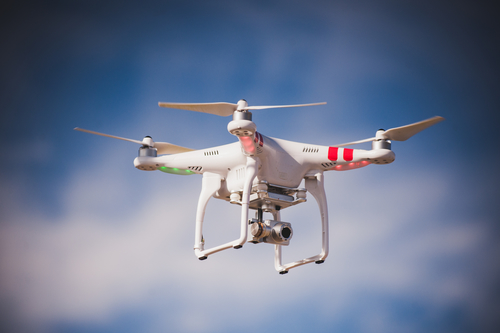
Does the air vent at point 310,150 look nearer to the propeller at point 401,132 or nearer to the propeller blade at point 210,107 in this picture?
the propeller at point 401,132

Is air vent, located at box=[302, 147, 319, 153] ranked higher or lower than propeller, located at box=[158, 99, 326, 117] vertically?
lower

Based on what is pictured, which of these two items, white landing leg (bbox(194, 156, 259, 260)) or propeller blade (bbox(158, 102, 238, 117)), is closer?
propeller blade (bbox(158, 102, 238, 117))

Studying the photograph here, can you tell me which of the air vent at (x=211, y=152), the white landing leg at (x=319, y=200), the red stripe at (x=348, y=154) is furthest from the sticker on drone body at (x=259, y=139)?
the red stripe at (x=348, y=154)

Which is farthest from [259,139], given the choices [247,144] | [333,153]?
[333,153]

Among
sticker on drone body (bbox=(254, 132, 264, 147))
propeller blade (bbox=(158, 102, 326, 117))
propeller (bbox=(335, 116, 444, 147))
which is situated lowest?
sticker on drone body (bbox=(254, 132, 264, 147))

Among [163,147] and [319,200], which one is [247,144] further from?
[163,147]

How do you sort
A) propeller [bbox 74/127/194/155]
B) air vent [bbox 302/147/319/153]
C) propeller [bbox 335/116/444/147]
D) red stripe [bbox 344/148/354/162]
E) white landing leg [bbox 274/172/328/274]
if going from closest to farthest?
propeller [bbox 335/116/444/147] < red stripe [bbox 344/148/354/162] < air vent [bbox 302/147/319/153] < white landing leg [bbox 274/172/328/274] < propeller [bbox 74/127/194/155]

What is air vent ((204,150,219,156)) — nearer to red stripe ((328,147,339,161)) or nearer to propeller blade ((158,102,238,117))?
propeller blade ((158,102,238,117))

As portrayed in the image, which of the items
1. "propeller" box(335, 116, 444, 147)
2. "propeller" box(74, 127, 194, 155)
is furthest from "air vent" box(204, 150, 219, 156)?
"propeller" box(335, 116, 444, 147)

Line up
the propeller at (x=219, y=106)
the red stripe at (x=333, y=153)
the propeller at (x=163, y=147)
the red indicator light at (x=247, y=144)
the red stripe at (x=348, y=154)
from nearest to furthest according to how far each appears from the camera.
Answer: the propeller at (x=219, y=106), the red indicator light at (x=247, y=144), the red stripe at (x=348, y=154), the red stripe at (x=333, y=153), the propeller at (x=163, y=147)
